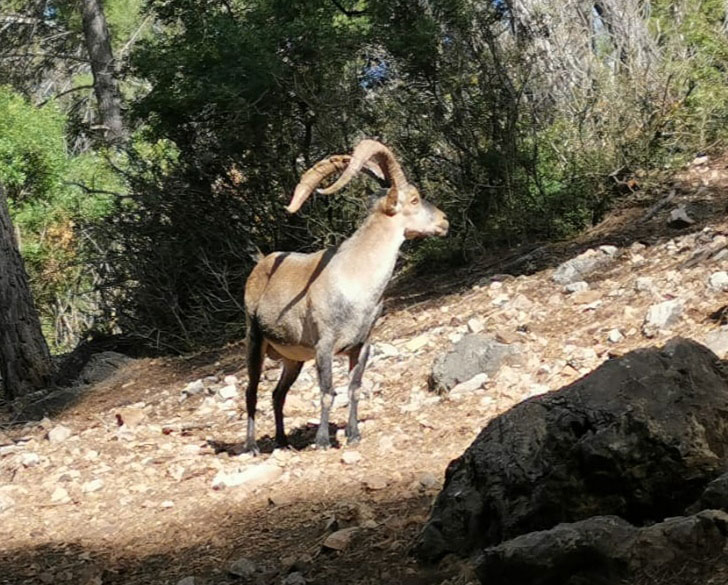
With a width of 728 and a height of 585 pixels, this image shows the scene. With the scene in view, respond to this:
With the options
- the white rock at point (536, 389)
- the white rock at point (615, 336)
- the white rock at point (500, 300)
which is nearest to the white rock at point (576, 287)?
the white rock at point (500, 300)

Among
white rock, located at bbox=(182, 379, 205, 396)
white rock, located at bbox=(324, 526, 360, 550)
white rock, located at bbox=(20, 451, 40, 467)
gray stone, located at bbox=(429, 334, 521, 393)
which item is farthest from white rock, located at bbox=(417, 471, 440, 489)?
white rock, located at bbox=(182, 379, 205, 396)

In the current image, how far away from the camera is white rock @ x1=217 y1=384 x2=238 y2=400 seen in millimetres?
9773

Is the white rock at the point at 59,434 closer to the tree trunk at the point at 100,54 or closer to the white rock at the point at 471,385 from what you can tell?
the white rock at the point at 471,385

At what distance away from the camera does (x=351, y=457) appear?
680 centimetres

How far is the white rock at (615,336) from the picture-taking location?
7.99 meters

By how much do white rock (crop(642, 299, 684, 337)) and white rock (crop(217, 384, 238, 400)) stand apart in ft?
12.7

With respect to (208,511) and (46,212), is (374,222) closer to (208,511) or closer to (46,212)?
(208,511)

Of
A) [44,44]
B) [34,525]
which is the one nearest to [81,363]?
[34,525]

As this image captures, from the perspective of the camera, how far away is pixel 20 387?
12445mm

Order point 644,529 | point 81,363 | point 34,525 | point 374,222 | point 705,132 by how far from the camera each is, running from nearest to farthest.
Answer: point 644,529 < point 34,525 < point 374,222 < point 705,132 < point 81,363

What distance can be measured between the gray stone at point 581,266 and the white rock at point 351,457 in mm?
3761

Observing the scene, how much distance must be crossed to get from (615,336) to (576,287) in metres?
1.53

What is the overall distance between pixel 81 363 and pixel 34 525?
6.80 metres

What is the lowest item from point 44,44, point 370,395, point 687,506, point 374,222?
point 370,395
